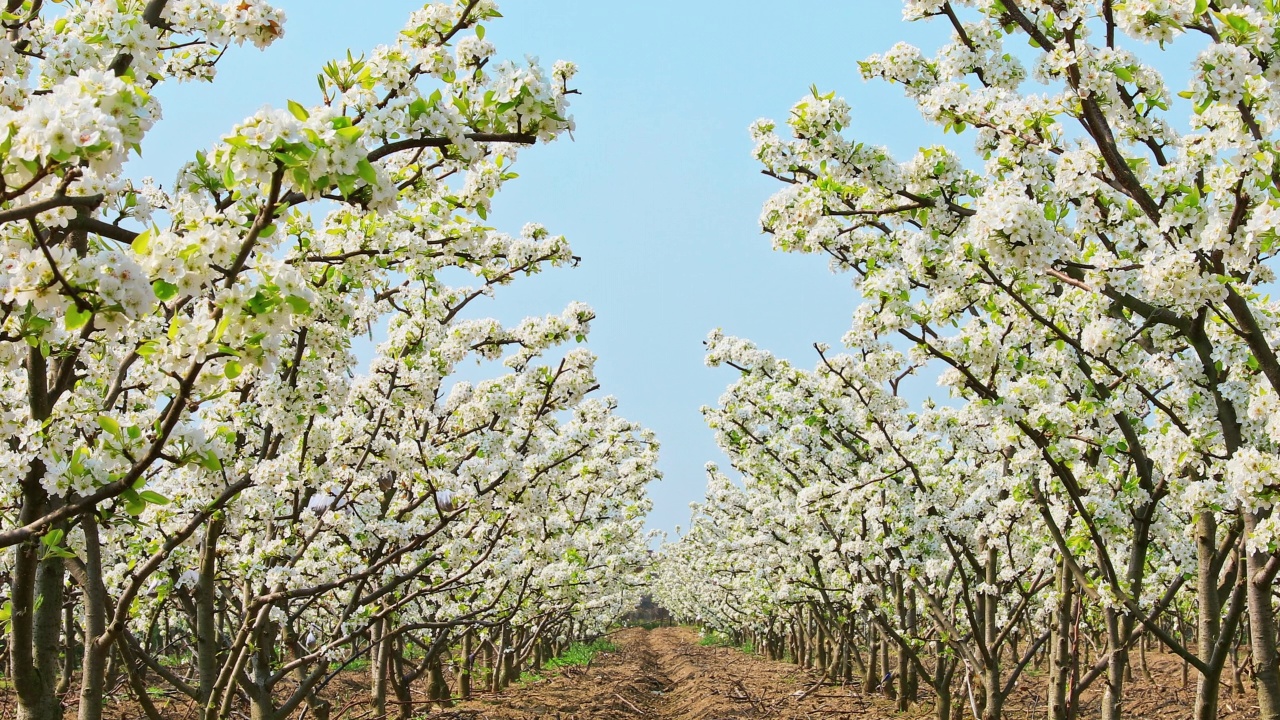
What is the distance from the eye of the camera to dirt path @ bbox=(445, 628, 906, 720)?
1474 cm

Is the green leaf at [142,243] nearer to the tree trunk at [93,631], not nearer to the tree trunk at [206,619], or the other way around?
the tree trunk at [93,631]

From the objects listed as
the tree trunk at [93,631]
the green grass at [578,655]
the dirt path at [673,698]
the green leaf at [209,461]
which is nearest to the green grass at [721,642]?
the green grass at [578,655]

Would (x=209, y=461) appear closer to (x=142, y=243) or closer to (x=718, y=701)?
(x=142, y=243)

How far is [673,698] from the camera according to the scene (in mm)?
20281

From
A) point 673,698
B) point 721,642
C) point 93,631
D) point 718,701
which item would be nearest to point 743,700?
point 718,701

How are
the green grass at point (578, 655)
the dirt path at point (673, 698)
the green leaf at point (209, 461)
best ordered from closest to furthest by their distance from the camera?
the green leaf at point (209, 461) < the dirt path at point (673, 698) < the green grass at point (578, 655)

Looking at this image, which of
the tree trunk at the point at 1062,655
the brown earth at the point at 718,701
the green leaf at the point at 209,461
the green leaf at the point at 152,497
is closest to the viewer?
the green leaf at the point at 152,497

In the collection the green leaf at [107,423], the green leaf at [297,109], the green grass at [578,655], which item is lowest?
the green grass at [578,655]

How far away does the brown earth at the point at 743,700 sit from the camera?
14070 mm

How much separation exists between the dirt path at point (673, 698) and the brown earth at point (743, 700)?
0.06ft

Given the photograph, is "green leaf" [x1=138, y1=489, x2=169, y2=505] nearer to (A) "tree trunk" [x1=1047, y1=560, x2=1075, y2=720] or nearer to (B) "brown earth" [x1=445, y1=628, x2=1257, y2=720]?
(A) "tree trunk" [x1=1047, y1=560, x2=1075, y2=720]

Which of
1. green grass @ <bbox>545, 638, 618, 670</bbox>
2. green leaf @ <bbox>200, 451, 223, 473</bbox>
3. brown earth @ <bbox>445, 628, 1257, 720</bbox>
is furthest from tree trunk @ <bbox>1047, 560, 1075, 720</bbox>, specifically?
green grass @ <bbox>545, 638, 618, 670</bbox>

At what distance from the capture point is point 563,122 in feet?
10.9

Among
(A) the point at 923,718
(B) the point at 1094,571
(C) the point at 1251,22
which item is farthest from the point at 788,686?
(C) the point at 1251,22
